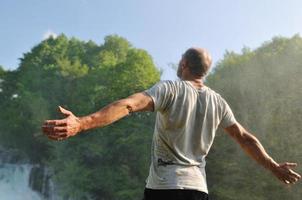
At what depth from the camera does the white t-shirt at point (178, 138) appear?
369cm

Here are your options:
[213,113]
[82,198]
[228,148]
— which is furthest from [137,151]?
[213,113]

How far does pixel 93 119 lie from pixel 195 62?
3.67 feet

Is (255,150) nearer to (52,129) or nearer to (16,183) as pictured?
(52,129)

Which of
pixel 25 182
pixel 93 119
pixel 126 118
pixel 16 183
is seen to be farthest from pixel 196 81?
pixel 16 183

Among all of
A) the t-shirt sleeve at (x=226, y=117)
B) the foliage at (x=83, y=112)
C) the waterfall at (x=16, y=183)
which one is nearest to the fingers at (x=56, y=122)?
the t-shirt sleeve at (x=226, y=117)

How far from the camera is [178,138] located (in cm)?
376

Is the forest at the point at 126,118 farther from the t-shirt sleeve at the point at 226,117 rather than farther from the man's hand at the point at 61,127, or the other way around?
the man's hand at the point at 61,127

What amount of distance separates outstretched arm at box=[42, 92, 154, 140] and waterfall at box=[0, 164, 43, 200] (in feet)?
143

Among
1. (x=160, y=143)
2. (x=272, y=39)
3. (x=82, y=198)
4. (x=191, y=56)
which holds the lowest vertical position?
(x=82, y=198)

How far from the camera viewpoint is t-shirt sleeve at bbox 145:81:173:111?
3.56 m

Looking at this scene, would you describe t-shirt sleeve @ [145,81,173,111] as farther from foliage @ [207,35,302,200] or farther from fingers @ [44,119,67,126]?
foliage @ [207,35,302,200]

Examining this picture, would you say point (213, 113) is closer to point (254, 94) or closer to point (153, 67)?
point (254, 94)

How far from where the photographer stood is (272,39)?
33.8m

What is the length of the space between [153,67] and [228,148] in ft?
63.3
